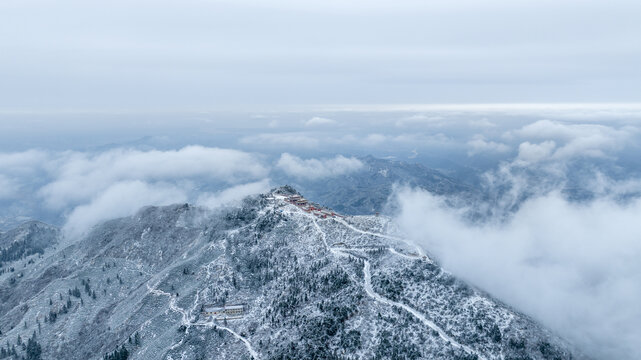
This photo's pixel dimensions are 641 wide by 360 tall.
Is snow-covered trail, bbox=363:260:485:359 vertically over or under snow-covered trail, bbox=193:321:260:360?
over

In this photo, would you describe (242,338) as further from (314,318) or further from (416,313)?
(416,313)

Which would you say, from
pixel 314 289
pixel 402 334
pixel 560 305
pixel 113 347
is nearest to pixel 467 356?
pixel 402 334

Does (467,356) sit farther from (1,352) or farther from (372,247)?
(1,352)

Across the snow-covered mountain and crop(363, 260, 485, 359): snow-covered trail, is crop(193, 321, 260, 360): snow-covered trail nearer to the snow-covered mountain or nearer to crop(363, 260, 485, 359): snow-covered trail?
the snow-covered mountain

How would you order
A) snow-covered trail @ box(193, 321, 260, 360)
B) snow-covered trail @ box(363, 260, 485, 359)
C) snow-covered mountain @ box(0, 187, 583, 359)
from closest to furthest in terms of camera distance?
snow-covered trail @ box(363, 260, 485, 359) < snow-covered mountain @ box(0, 187, 583, 359) < snow-covered trail @ box(193, 321, 260, 360)

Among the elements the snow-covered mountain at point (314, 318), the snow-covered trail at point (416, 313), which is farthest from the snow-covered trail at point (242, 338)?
the snow-covered trail at point (416, 313)

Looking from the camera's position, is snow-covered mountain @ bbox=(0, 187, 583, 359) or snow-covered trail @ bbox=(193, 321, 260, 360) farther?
snow-covered trail @ bbox=(193, 321, 260, 360)

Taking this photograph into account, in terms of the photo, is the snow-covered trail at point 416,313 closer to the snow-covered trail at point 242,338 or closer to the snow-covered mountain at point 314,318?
the snow-covered mountain at point 314,318

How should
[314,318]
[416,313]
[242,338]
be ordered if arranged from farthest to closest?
[242,338]
[314,318]
[416,313]

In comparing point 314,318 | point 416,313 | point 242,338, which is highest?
point 416,313

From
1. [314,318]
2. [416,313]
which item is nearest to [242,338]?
[314,318]

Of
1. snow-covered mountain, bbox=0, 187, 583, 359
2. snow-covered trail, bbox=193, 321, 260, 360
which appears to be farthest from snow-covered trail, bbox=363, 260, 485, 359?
snow-covered trail, bbox=193, 321, 260, 360
